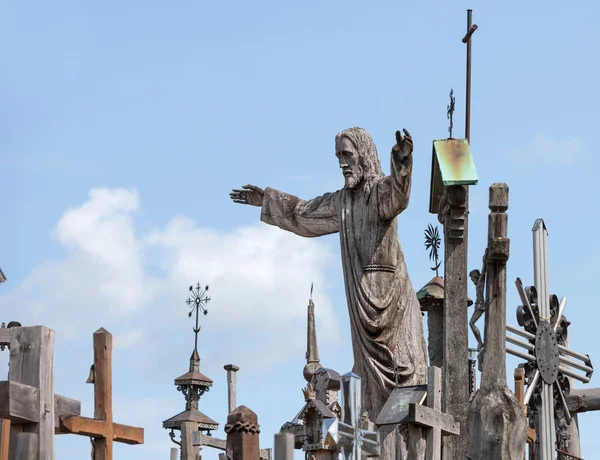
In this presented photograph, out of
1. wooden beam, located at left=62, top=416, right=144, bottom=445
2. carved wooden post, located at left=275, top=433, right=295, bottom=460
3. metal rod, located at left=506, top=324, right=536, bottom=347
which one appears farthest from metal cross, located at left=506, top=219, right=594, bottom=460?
carved wooden post, located at left=275, top=433, right=295, bottom=460

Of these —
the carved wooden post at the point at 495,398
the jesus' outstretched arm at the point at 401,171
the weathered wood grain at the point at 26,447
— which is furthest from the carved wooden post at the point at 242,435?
the jesus' outstretched arm at the point at 401,171

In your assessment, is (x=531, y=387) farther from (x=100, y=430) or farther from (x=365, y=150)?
(x=100, y=430)

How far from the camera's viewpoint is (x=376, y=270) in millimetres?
13188

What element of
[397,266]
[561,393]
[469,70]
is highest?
[469,70]

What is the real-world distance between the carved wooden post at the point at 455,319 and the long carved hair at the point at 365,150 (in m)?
1.39

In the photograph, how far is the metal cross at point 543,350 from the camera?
44.0 feet

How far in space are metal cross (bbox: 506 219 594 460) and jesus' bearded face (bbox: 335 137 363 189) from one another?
172 centimetres

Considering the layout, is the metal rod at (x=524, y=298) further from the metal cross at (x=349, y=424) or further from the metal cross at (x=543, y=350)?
the metal cross at (x=349, y=424)

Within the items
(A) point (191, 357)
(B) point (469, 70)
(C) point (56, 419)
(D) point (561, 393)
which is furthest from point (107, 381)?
(A) point (191, 357)

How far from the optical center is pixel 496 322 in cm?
1103

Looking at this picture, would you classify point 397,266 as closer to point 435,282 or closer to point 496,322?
point 496,322

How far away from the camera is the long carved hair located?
1356cm

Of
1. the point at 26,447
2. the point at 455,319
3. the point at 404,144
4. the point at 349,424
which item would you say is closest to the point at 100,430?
the point at 26,447

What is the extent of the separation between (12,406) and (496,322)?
3691mm
